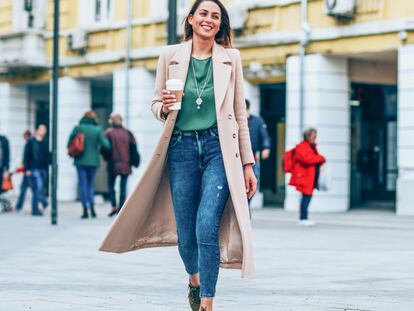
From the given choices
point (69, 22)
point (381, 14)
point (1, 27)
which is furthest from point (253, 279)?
point (1, 27)

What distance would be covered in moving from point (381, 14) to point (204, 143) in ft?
53.9

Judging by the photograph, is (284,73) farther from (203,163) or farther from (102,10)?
(203,163)

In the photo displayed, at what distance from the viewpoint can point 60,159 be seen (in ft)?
106

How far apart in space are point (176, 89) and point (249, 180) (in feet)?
2.81

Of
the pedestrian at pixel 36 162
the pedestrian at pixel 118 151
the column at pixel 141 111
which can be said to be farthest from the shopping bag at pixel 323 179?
the column at pixel 141 111

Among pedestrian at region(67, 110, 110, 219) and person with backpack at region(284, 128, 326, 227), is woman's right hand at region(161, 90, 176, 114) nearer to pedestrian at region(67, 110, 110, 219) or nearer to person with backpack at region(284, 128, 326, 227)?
person with backpack at region(284, 128, 326, 227)

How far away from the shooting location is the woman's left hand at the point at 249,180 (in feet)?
24.7

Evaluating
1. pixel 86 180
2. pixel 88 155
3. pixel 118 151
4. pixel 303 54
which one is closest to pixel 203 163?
pixel 88 155

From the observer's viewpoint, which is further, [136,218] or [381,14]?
[381,14]

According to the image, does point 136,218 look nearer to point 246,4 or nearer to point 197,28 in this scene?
point 197,28

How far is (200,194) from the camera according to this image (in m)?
7.48

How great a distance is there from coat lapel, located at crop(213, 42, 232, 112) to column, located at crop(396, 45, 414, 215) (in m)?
15.5

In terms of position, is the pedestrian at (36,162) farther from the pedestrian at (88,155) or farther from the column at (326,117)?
the column at (326,117)

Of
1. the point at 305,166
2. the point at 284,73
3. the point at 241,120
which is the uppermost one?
the point at 284,73
